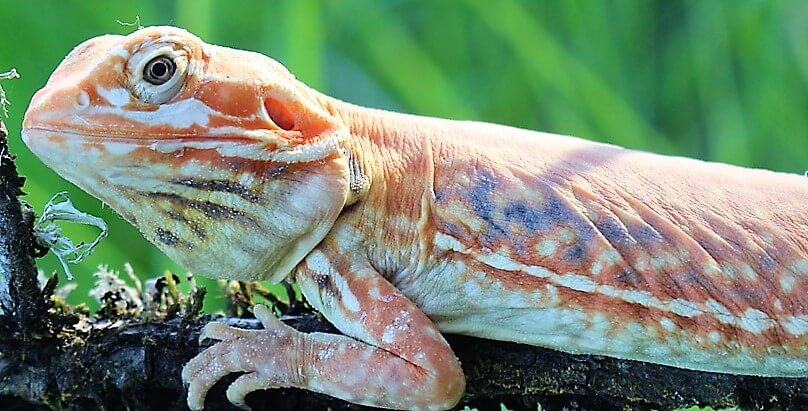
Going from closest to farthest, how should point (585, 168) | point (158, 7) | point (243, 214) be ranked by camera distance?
point (243, 214)
point (585, 168)
point (158, 7)

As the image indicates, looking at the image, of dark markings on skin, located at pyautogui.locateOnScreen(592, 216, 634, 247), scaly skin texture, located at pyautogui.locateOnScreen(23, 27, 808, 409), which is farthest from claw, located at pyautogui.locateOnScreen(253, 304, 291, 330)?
dark markings on skin, located at pyautogui.locateOnScreen(592, 216, 634, 247)

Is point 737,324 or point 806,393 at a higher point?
point 737,324

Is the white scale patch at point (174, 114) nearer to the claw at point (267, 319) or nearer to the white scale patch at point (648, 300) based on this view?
the claw at point (267, 319)

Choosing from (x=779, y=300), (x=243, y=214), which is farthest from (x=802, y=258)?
(x=243, y=214)

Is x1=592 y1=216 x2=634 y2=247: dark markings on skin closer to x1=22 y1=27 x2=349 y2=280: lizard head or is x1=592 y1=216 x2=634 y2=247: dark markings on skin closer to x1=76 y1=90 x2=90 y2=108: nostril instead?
x1=22 y1=27 x2=349 y2=280: lizard head

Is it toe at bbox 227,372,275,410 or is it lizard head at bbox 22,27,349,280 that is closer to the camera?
lizard head at bbox 22,27,349,280

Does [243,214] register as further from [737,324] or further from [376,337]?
[737,324]

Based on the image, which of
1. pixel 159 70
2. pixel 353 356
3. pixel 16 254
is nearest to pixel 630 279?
pixel 353 356
